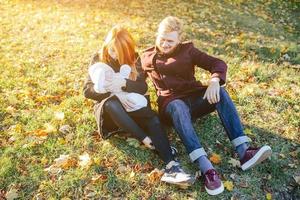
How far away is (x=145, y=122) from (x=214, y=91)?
2.50 ft

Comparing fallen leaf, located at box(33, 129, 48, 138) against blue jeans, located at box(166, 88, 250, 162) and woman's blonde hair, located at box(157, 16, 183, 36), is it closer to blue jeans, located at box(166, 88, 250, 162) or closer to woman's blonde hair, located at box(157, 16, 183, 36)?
blue jeans, located at box(166, 88, 250, 162)

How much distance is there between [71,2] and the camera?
8.96 m

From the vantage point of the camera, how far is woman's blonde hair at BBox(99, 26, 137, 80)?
4062 millimetres

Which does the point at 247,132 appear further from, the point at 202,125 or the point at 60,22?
the point at 60,22

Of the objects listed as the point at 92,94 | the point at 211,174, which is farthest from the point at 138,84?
the point at 211,174

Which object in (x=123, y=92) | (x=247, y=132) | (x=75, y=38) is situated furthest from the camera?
(x=75, y=38)

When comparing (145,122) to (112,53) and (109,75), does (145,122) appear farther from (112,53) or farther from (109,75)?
(112,53)

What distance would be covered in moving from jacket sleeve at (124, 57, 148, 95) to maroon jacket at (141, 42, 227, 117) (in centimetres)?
15

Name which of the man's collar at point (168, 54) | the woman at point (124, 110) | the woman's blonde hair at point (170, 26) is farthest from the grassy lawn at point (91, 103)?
the woman's blonde hair at point (170, 26)

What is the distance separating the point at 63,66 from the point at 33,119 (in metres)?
1.52

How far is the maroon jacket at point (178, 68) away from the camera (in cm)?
421

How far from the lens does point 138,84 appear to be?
4.25 meters

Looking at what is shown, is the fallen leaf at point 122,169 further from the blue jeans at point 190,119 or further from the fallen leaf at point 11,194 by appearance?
the fallen leaf at point 11,194

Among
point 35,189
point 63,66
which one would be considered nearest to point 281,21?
point 63,66
